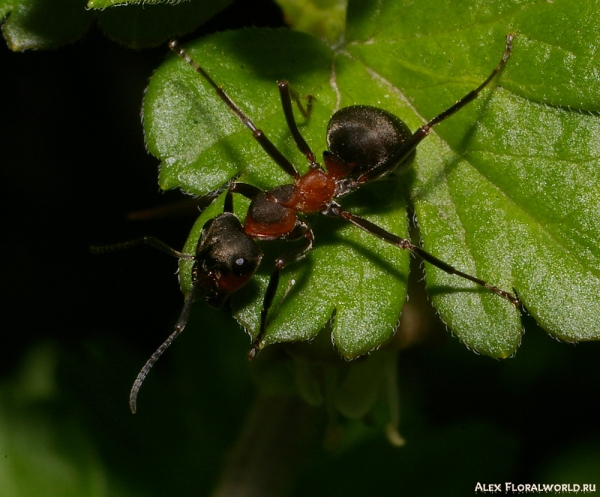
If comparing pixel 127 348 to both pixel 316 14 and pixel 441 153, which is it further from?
pixel 441 153

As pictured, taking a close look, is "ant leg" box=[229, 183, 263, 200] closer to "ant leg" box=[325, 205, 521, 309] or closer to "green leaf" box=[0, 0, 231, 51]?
"ant leg" box=[325, 205, 521, 309]

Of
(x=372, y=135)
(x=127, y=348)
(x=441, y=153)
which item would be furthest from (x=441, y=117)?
(x=127, y=348)

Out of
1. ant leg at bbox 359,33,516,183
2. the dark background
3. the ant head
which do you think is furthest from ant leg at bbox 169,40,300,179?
the dark background

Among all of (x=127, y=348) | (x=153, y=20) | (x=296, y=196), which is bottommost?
(x=127, y=348)

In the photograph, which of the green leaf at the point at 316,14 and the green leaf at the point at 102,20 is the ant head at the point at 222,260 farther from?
the green leaf at the point at 316,14

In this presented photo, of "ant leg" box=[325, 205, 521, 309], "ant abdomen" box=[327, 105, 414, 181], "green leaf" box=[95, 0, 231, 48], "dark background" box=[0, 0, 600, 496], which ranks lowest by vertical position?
"dark background" box=[0, 0, 600, 496]

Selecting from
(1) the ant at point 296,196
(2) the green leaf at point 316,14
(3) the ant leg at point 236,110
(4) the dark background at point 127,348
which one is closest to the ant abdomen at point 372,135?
(1) the ant at point 296,196

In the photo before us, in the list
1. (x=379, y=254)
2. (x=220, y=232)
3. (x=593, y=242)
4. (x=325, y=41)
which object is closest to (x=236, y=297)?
(x=220, y=232)

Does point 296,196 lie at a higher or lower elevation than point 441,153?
lower
